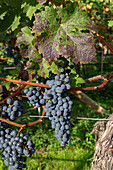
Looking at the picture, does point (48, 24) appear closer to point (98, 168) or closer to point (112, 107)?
point (98, 168)

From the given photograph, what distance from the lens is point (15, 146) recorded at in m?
1.11

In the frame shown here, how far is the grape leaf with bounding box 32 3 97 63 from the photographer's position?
792mm

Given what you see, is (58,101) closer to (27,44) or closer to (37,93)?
(37,93)

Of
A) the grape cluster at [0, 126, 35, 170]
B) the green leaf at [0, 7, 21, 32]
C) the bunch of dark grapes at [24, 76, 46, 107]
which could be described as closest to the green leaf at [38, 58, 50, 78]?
the bunch of dark grapes at [24, 76, 46, 107]

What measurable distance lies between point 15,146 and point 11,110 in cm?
22

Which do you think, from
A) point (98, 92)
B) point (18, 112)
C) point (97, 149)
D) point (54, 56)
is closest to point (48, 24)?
point (54, 56)

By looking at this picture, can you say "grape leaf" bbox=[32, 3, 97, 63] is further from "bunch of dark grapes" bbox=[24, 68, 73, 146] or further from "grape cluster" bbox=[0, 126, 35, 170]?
"grape cluster" bbox=[0, 126, 35, 170]

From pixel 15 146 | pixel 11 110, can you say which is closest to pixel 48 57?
pixel 11 110

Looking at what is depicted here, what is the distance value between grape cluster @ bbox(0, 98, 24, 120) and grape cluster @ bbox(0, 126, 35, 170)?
92 mm

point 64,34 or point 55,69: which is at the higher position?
point 64,34

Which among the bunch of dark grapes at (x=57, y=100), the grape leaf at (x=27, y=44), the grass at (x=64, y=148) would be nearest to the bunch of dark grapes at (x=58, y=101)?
the bunch of dark grapes at (x=57, y=100)

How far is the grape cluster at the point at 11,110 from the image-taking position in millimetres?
1110

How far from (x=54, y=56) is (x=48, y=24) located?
0.14m

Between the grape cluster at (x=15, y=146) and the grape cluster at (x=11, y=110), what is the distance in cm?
9
